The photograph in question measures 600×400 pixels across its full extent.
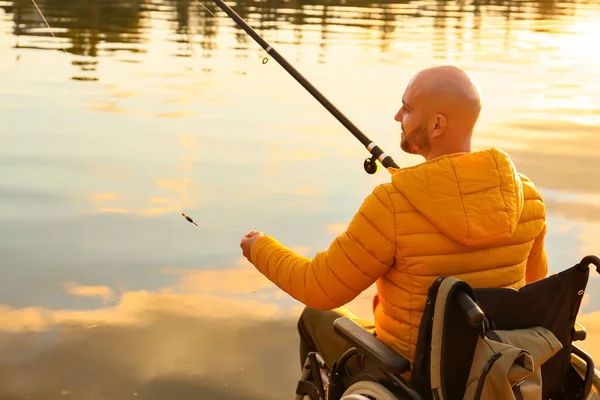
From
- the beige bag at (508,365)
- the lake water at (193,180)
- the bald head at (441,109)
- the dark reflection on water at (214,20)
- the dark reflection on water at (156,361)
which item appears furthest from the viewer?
the dark reflection on water at (214,20)

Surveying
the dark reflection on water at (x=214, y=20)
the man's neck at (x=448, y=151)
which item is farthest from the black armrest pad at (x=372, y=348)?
the dark reflection on water at (x=214, y=20)

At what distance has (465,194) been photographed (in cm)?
272

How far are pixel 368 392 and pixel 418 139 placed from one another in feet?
2.39

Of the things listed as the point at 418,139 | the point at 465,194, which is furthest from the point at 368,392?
the point at 418,139

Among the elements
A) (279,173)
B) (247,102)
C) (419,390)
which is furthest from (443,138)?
(247,102)

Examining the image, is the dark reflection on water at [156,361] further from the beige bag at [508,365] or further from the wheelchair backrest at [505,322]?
the beige bag at [508,365]

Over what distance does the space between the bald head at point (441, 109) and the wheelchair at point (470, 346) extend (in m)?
0.44

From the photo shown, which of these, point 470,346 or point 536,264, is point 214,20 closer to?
point 536,264

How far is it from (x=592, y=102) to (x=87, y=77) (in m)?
6.26

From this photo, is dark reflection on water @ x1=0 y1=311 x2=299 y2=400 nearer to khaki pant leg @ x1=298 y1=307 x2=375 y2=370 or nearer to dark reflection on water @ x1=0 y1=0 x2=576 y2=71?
khaki pant leg @ x1=298 y1=307 x2=375 y2=370

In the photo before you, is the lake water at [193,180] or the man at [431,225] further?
the lake water at [193,180]

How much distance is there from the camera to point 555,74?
14.9 metres

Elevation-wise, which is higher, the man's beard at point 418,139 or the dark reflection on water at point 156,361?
the man's beard at point 418,139

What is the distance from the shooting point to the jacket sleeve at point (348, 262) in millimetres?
2768
